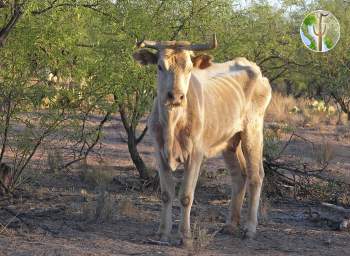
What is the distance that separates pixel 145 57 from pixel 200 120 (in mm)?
939

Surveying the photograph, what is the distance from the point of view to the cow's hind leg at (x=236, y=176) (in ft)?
32.9

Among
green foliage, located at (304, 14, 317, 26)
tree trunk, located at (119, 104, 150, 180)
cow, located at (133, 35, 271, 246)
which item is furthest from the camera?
green foliage, located at (304, 14, 317, 26)

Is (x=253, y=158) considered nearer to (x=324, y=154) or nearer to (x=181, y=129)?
(x=181, y=129)

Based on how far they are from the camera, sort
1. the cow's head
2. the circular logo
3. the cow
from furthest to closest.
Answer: the circular logo → the cow → the cow's head

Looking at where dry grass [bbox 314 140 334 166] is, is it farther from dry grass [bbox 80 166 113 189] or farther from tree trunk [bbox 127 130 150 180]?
dry grass [bbox 80 166 113 189]

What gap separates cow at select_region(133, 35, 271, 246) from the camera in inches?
328

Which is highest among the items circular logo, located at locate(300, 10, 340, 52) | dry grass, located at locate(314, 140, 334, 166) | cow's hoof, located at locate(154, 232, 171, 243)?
Result: circular logo, located at locate(300, 10, 340, 52)

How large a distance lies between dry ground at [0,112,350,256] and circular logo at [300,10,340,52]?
9.97m

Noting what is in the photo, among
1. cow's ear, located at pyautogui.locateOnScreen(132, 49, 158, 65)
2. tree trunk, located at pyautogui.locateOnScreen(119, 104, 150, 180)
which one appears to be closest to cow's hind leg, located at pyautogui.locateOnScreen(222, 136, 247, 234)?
cow's ear, located at pyautogui.locateOnScreen(132, 49, 158, 65)

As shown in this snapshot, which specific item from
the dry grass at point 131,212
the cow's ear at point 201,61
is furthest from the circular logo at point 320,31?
the cow's ear at point 201,61

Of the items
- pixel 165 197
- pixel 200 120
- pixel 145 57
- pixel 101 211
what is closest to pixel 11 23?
pixel 145 57

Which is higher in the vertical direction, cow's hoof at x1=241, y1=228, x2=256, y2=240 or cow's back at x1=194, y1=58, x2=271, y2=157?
cow's back at x1=194, y1=58, x2=271, y2=157

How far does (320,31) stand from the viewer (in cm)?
2412

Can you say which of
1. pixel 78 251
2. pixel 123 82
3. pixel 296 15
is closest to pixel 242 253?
pixel 78 251
